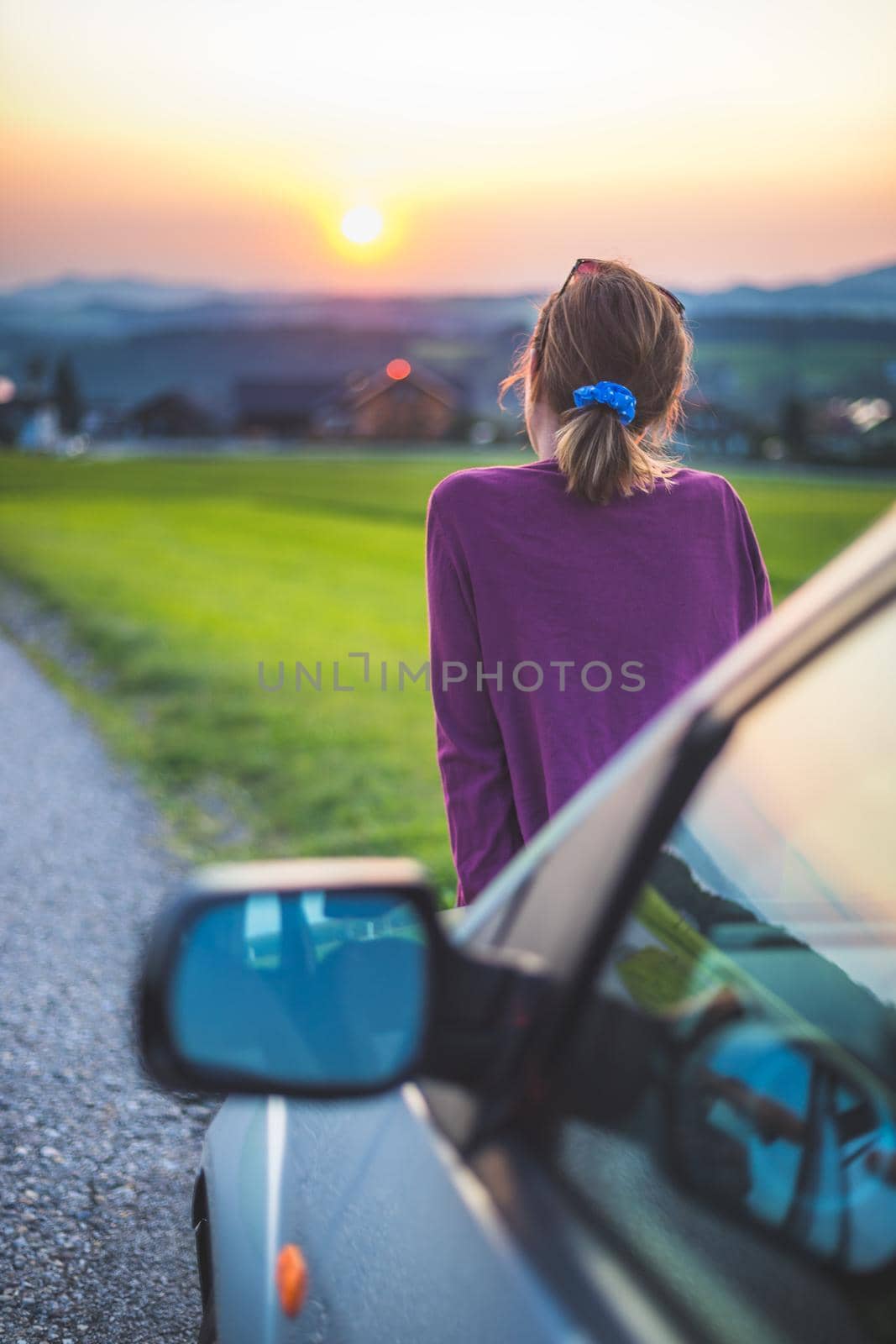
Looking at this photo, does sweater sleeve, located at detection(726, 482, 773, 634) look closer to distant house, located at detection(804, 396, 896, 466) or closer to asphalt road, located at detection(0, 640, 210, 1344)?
asphalt road, located at detection(0, 640, 210, 1344)

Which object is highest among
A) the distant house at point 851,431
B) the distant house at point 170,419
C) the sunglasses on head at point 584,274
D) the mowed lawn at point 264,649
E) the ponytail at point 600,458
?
the sunglasses on head at point 584,274

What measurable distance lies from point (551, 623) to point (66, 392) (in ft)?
337

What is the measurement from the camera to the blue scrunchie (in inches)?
81.0

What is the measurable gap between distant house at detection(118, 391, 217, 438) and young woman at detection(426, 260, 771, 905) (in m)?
123

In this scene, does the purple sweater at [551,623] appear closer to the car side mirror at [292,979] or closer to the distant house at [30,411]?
the car side mirror at [292,979]

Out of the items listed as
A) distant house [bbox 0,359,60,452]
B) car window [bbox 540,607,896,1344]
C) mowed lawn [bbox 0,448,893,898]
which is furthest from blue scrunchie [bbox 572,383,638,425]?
distant house [bbox 0,359,60,452]

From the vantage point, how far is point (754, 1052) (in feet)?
3.64

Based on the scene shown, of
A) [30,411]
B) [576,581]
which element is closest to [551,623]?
[576,581]

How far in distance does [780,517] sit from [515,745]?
34.0 meters

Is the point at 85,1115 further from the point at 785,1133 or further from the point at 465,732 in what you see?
the point at 785,1133

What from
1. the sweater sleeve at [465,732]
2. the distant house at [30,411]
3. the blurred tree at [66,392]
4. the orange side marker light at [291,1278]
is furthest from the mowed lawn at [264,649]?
the blurred tree at [66,392]

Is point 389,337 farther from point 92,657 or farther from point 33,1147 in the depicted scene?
point 33,1147

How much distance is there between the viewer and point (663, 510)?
2080mm

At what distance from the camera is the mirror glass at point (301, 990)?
114 centimetres
